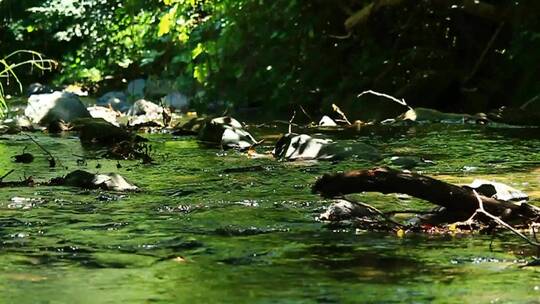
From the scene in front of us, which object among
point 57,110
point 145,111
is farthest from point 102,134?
point 145,111

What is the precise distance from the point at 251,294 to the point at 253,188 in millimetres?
2304

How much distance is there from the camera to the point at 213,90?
12484 mm

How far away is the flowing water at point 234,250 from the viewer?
273cm

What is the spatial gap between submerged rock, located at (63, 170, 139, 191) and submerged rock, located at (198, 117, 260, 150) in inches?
96.4

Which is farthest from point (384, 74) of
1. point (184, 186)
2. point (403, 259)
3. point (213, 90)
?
point (403, 259)

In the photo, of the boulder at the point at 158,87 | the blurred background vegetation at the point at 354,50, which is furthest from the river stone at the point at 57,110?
the boulder at the point at 158,87

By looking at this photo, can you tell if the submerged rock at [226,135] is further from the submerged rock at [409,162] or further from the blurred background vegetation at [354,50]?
the blurred background vegetation at [354,50]

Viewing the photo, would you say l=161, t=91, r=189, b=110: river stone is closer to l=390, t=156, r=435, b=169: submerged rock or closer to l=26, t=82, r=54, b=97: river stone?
l=26, t=82, r=54, b=97: river stone

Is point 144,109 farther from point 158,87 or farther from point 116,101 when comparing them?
point 158,87

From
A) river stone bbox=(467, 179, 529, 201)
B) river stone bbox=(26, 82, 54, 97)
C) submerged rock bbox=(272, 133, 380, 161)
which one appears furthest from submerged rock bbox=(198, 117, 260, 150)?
river stone bbox=(26, 82, 54, 97)

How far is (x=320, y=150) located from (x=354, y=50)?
19.5ft

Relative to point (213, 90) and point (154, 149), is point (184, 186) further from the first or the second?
point (213, 90)

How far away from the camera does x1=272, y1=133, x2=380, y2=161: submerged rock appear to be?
21.3 ft

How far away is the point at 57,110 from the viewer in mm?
10820
